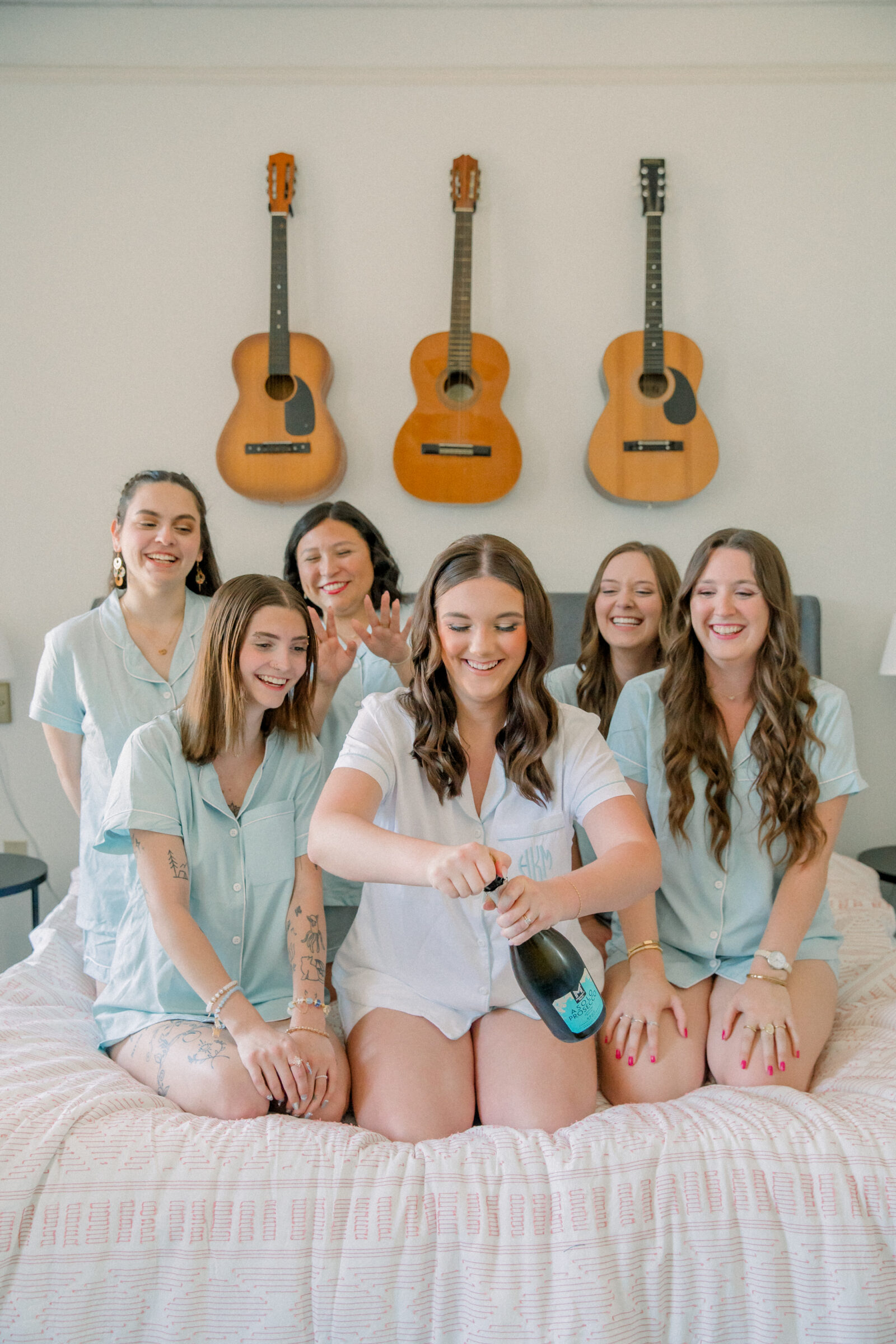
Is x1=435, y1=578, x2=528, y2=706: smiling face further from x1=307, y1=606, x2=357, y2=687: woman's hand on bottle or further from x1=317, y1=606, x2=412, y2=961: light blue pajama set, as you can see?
x1=307, y1=606, x2=357, y2=687: woman's hand on bottle

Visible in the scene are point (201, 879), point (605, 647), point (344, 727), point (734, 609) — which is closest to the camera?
point (201, 879)

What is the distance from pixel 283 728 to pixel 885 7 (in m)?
3.33

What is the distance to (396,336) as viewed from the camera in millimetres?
3346

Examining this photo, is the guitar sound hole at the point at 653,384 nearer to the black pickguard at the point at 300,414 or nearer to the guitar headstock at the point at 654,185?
the guitar headstock at the point at 654,185

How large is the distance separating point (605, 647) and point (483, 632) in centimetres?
98

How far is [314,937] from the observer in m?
1.83

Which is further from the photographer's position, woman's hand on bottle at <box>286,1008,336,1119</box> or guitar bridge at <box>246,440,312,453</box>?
guitar bridge at <box>246,440,312,453</box>

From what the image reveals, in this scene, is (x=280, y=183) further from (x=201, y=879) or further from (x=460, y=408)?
(x=201, y=879)

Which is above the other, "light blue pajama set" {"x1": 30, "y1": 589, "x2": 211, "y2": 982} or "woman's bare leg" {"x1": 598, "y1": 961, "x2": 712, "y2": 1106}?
"light blue pajama set" {"x1": 30, "y1": 589, "x2": 211, "y2": 982}

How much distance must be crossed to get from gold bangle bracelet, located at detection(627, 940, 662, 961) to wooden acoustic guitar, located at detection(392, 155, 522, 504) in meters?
1.83

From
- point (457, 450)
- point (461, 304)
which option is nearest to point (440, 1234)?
point (457, 450)

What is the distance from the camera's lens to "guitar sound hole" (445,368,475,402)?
3.25 m

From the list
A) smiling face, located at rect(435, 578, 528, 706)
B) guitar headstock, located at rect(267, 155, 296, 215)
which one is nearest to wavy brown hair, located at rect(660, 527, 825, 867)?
Result: smiling face, located at rect(435, 578, 528, 706)

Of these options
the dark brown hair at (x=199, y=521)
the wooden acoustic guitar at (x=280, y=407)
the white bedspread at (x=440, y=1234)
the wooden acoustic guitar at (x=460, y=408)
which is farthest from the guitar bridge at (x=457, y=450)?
the white bedspread at (x=440, y=1234)
